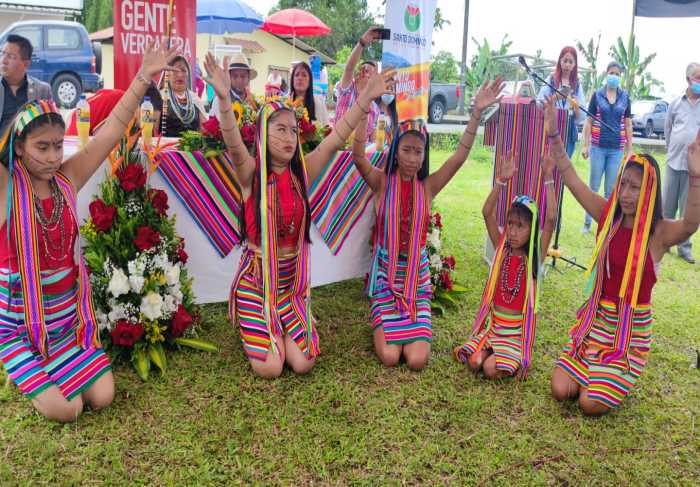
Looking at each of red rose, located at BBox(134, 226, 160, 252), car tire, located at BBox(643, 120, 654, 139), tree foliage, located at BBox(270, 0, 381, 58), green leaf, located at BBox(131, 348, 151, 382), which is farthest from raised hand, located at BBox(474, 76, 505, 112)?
tree foliage, located at BBox(270, 0, 381, 58)

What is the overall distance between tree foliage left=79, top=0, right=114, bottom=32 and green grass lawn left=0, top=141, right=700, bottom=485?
30.7m

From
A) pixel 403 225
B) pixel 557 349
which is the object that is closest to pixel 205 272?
pixel 403 225

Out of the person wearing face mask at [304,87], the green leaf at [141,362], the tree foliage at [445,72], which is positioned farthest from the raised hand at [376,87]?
the tree foliage at [445,72]

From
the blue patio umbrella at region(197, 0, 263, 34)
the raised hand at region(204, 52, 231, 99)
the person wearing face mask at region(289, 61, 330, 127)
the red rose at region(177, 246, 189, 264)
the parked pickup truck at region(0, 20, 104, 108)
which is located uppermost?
the blue patio umbrella at region(197, 0, 263, 34)

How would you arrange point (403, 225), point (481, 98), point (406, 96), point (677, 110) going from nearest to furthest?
point (481, 98) < point (403, 225) < point (406, 96) < point (677, 110)

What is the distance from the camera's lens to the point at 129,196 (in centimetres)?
356

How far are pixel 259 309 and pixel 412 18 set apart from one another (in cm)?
293

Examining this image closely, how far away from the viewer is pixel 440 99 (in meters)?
19.8

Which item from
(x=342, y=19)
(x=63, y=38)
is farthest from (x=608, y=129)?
(x=342, y=19)

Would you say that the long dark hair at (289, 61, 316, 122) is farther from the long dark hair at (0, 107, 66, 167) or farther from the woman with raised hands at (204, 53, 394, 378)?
the long dark hair at (0, 107, 66, 167)

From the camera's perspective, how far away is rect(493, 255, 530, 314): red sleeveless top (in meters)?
3.69

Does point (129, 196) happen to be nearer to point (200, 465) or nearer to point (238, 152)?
point (238, 152)

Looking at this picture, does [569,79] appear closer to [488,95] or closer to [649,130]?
[488,95]

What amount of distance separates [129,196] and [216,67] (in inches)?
40.9
